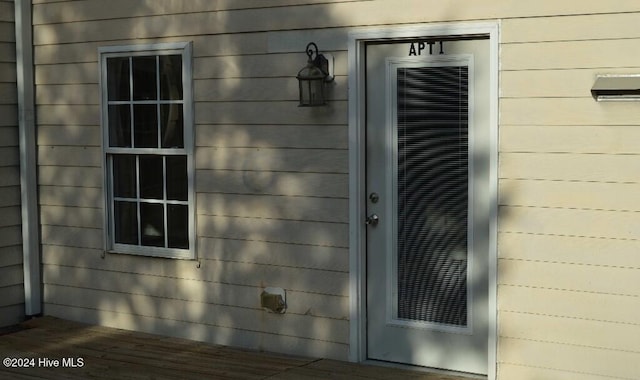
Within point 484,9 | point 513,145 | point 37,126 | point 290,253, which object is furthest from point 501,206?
point 37,126

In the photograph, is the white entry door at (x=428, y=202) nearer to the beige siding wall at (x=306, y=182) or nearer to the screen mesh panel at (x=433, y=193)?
the screen mesh panel at (x=433, y=193)

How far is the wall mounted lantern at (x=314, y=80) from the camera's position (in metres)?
5.70

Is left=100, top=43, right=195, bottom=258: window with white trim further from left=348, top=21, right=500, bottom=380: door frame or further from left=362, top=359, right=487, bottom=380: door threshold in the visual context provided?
left=362, top=359, right=487, bottom=380: door threshold

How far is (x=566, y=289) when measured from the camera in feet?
16.5

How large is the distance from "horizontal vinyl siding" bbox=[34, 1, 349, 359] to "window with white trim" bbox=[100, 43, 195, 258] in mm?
76

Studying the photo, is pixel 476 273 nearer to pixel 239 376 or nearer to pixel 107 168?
pixel 239 376

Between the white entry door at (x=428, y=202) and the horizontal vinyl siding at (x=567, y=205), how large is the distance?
0.22 metres

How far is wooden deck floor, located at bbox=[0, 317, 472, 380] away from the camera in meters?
5.63

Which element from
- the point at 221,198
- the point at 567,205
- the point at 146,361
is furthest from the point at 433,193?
the point at 146,361

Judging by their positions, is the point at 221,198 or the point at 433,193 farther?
the point at 221,198

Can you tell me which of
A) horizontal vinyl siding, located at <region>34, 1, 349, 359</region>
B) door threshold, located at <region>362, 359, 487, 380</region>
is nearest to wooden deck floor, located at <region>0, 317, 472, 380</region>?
door threshold, located at <region>362, 359, 487, 380</region>

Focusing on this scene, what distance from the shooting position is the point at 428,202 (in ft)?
18.2

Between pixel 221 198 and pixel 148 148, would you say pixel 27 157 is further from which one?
pixel 221 198

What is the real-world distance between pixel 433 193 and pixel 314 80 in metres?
0.98
